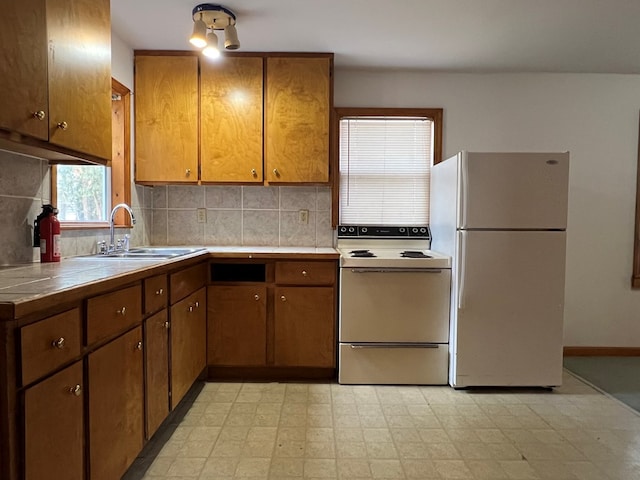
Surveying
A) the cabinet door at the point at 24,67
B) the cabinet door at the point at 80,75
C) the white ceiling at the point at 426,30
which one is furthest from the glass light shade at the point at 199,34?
the cabinet door at the point at 24,67

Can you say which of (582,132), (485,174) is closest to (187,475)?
(485,174)

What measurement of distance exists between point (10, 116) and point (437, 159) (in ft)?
9.00

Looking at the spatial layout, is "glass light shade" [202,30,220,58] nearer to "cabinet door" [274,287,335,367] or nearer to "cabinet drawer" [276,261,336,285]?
"cabinet drawer" [276,261,336,285]

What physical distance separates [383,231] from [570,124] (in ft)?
5.74

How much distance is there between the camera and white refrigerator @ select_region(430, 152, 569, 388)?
2449 millimetres

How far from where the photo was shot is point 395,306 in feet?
8.61

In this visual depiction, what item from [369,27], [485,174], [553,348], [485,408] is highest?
[369,27]

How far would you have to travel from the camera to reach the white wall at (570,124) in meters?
3.18

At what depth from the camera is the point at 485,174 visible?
2.45 metres

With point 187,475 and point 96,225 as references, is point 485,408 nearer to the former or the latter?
point 187,475

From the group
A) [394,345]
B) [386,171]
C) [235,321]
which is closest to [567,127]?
[386,171]

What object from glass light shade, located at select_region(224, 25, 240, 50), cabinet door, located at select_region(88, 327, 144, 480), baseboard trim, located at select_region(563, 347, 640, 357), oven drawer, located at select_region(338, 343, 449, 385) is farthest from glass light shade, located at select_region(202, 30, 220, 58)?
baseboard trim, located at select_region(563, 347, 640, 357)

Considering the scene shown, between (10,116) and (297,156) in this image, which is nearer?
(10,116)

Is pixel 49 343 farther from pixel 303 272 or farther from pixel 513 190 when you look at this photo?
pixel 513 190
